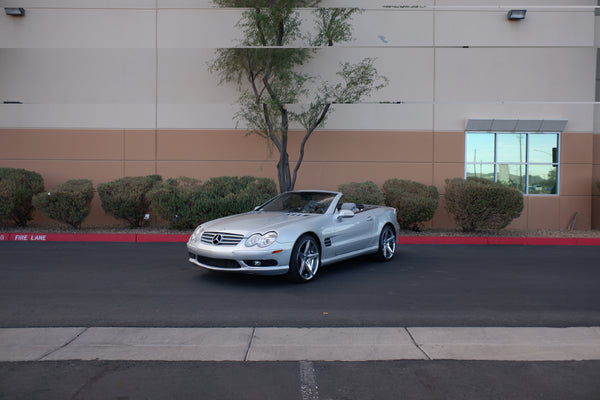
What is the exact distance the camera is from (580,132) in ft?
49.5

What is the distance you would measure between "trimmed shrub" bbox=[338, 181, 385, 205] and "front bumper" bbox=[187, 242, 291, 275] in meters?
6.15

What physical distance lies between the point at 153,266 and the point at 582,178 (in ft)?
43.1

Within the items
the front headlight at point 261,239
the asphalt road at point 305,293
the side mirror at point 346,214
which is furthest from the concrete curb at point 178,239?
the front headlight at point 261,239

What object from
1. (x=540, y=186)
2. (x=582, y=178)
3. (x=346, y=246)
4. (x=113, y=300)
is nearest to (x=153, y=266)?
(x=113, y=300)

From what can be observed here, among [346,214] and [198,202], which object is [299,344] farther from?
[198,202]

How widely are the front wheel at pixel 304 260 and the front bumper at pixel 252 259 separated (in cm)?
13

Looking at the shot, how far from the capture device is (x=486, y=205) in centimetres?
1273

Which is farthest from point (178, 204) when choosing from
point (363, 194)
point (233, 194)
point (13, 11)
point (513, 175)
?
point (513, 175)

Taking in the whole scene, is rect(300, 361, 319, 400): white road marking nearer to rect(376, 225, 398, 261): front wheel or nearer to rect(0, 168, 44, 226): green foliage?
rect(376, 225, 398, 261): front wheel

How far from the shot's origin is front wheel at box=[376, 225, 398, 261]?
358 inches

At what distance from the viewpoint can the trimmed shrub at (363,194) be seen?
12.9 metres

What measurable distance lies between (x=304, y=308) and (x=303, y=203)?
2851 mm

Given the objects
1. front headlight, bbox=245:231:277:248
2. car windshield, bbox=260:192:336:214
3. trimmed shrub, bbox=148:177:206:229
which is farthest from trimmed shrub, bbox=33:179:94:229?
front headlight, bbox=245:231:277:248

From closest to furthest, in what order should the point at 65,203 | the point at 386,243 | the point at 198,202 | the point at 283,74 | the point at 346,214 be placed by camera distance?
the point at 346,214, the point at 386,243, the point at 198,202, the point at 65,203, the point at 283,74
